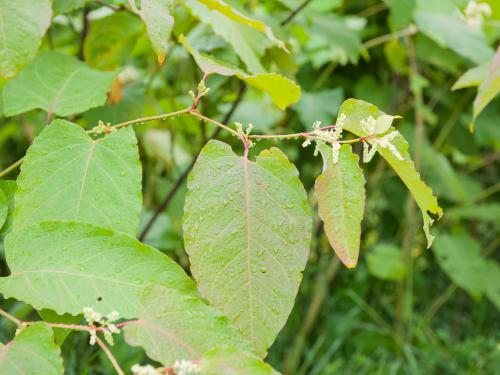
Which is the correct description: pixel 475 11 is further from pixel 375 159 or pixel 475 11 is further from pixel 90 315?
pixel 90 315

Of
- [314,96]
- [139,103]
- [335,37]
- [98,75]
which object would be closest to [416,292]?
[314,96]

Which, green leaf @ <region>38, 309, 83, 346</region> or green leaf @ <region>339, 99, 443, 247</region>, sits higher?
green leaf @ <region>339, 99, 443, 247</region>

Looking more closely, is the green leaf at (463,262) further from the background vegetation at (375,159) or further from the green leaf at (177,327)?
the green leaf at (177,327)

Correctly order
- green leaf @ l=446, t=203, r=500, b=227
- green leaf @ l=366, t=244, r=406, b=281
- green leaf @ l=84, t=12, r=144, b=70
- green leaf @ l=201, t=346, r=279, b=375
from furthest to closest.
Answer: green leaf @ l=446, t=203, r=500, b=227, green leaf @ l=366, t=244, r=406, b=281, green leaf @ l=84, t=12, r=144, b=70, green leaf @ l=201, t=346, r=279, b=375

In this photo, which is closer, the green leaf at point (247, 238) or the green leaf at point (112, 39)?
the green leaf at point (247, 238)

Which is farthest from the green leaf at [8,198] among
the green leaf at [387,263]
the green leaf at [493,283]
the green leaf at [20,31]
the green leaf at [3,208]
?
the green leaf at [493,283]

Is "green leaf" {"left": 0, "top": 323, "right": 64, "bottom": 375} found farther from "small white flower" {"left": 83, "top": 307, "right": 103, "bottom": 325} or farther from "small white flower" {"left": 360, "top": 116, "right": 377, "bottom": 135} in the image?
"small white flower" {"left": 360, "top": 116, "right": 377, "bottom": 135}

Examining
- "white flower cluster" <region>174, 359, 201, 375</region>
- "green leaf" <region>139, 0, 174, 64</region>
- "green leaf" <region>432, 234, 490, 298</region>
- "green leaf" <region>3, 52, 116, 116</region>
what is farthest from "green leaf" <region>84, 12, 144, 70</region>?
"green leaf" <region>432, 234, 490, 298</region>
